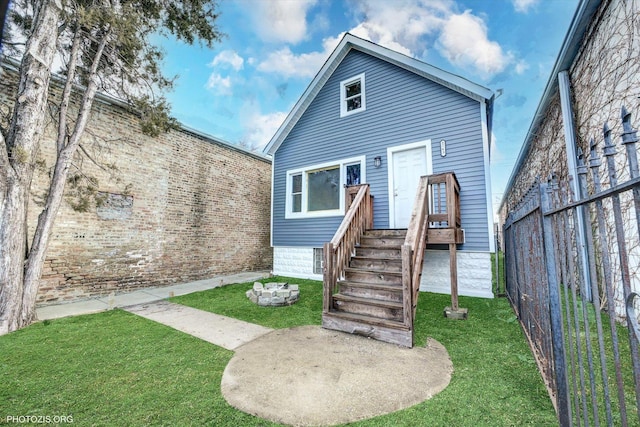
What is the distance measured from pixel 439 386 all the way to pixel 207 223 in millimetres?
7851

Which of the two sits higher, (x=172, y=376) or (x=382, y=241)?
(x=382, y=241)

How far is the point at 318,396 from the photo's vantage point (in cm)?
244

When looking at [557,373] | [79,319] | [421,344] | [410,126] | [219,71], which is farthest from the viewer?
[219,71]

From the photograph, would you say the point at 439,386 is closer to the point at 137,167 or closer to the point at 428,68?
the point at 428,68

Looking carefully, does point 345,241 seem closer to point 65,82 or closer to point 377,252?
point 377,252

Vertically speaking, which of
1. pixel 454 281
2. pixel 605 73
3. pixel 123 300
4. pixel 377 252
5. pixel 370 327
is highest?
pixel 605 73

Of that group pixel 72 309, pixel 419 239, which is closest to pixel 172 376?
pixel 419 239

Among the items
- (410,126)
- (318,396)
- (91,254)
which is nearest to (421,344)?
(318,396)

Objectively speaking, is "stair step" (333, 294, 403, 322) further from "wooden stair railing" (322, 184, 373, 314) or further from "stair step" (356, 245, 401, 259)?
"stair step" (356, 245, 401, 259)

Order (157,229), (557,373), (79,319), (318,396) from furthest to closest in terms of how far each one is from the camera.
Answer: (157,229) → (79,319) → (318,396) → (557,373)

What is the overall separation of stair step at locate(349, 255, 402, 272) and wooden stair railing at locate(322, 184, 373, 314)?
6.1 inches

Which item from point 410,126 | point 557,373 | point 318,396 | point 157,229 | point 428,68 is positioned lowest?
point 318,396

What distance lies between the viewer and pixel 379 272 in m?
4.33

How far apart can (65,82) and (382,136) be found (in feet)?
22.2
